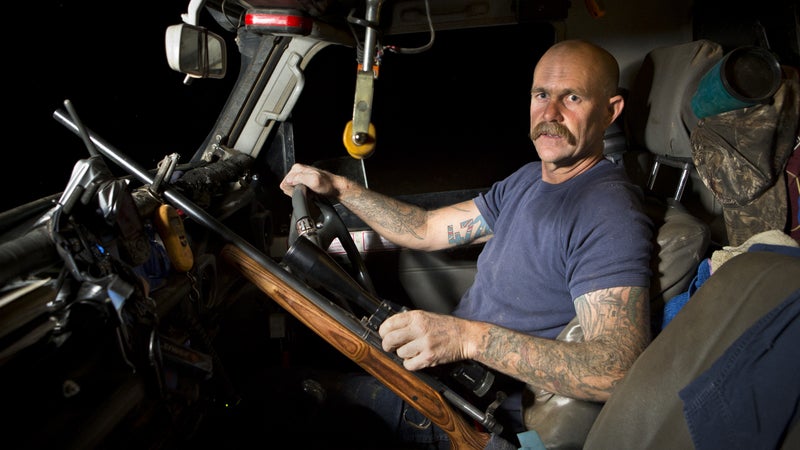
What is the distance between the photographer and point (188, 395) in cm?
123

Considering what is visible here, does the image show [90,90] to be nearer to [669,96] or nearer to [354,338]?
[354,338]

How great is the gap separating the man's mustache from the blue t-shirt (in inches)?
4.8

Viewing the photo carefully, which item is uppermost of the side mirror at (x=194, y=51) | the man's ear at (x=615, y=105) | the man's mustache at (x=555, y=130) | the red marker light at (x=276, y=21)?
the red marker light at (x=276, y=21)

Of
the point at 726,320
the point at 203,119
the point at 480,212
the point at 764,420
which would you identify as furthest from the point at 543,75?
the point at 203,119

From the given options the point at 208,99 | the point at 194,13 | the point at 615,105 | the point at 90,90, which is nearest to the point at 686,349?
the point at 615,105

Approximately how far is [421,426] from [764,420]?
104 centimetres

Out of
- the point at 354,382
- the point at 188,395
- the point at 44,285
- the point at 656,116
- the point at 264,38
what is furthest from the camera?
the point at 264,38

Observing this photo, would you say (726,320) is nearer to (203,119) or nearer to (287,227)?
(287,227)

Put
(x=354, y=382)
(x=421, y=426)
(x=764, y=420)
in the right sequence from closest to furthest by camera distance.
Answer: (x=764, y=420) → (x=421, y=426) → (x=354, y=382)

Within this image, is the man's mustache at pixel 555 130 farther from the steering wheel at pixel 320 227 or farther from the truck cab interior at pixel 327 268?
the steering wheel at pixel 320 227

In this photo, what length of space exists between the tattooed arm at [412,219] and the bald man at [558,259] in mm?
11

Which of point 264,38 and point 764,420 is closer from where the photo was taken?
point 764,420

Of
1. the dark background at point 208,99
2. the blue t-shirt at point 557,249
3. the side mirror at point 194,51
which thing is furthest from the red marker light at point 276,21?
the blue t-shirt at point 557,249

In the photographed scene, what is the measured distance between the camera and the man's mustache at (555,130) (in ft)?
5.24
